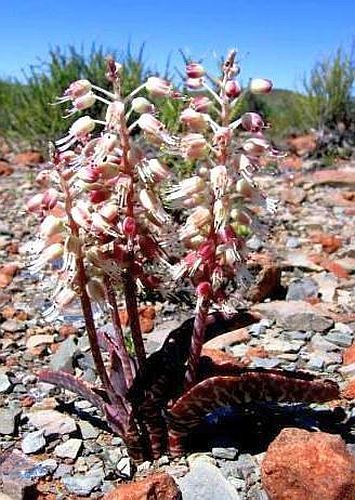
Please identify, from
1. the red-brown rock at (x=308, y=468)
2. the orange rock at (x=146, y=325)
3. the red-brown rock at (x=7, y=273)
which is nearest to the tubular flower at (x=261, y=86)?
the red-brown rock at (x=308, y=468)

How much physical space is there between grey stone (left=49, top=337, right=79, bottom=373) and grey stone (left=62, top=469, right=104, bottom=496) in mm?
1033

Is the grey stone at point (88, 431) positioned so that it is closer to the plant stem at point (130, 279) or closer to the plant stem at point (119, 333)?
the plant stem at point (119, 333)

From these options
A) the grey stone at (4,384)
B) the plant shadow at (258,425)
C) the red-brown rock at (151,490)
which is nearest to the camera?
the red-brown rock at (151,490)

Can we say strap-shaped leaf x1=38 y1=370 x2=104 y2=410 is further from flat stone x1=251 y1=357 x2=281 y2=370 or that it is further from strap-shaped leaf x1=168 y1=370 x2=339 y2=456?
flat stone x1=251 y1=357 x2=281 y2=370

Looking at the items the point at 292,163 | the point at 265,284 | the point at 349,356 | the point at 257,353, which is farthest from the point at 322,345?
the point at 292,163

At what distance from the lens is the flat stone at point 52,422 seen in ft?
11.4

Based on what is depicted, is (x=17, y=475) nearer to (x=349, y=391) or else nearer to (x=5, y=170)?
(x=349, y=391)

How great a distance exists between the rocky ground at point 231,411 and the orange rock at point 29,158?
4.49 meters

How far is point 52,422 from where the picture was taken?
11.6ft

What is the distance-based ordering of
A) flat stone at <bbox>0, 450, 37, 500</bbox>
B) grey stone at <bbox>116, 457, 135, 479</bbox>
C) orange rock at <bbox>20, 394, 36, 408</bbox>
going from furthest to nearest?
orange rock at <bbox>20, 394, 36, 408</bbox> → grey stone at <bbox>116, 457, 135, 479</bbox> → flat stone at <bbox>0, 450, 37, 500</bbox>

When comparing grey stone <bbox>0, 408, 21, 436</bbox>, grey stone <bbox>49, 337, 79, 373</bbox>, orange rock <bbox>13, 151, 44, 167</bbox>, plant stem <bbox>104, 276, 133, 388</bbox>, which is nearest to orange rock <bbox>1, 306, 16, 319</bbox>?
grey stone <bbox>49, 337, 79, 373</bbox>

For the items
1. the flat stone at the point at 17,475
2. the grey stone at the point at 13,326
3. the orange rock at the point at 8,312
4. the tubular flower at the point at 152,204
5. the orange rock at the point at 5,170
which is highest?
the tubular flower at the point at 152,204

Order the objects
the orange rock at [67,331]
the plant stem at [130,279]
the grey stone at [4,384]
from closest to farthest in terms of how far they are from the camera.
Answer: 1. the plant stem at [130,279]
2. the grey stone at [4,384]
3. the orange rock at [67,331]

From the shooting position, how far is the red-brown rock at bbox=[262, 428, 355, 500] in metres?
2.78
